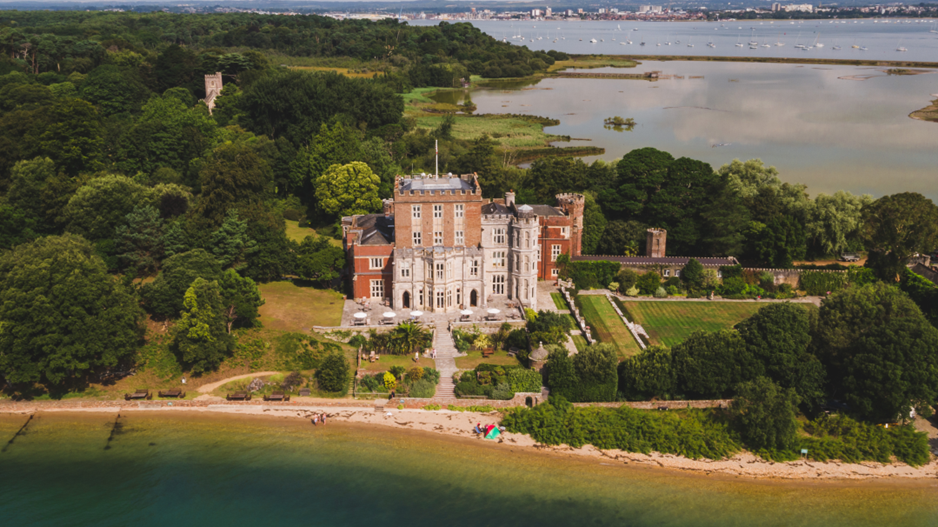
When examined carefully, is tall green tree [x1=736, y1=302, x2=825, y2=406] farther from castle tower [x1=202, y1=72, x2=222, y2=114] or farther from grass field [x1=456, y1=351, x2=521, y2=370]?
castle tower [x1=202, y1=72, x2=222, y2=114]

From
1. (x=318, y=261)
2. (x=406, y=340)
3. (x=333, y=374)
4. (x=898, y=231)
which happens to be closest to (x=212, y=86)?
(x=318, y=261)

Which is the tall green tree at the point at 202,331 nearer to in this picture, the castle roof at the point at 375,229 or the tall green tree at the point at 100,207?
the castle roof at the point at 375,229

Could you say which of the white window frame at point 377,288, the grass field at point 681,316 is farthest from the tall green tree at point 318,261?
the grass field at point 681,316

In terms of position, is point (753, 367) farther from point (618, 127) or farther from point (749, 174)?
point (618, 127)

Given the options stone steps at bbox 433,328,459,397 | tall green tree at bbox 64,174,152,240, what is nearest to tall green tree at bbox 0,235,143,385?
tall green tree at bbox 64,174,152,240

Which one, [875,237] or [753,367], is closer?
[753,367]

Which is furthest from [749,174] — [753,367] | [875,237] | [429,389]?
[429,389]
